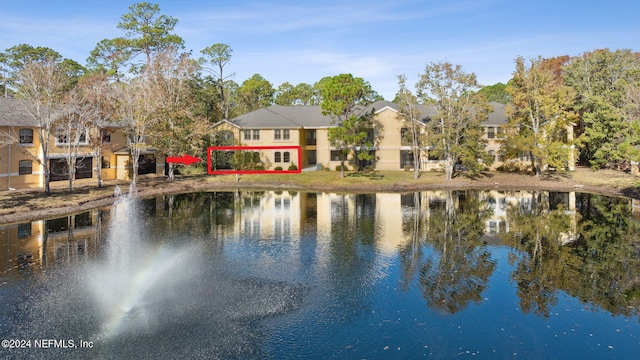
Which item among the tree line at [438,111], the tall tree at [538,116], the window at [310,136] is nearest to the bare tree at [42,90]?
the tree line at [438,111]

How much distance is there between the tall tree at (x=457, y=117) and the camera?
50906 millimetres

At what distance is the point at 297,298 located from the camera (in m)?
17.1

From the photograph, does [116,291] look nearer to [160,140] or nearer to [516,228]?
[516,228]

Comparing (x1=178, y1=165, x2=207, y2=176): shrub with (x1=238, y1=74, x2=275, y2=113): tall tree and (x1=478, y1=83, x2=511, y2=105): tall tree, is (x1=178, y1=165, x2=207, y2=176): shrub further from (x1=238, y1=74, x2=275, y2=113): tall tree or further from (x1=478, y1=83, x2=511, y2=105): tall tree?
(x1=478, y1=83, x2=511, y2=105): tall tree

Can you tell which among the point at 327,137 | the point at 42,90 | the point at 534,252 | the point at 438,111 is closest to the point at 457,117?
the point at 438,111

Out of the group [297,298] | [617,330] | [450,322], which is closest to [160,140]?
[297,298]

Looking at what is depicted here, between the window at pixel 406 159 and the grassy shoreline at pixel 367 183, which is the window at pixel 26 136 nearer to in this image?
the grassy shoreline at pixel 367 183

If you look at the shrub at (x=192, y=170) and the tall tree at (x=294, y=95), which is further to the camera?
the tall tree at (x=294, y=95)

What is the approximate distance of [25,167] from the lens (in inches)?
1628

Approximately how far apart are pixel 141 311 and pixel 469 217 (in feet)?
81.5

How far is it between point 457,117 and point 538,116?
32.2 ft

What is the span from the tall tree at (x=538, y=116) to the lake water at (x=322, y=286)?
1826cm

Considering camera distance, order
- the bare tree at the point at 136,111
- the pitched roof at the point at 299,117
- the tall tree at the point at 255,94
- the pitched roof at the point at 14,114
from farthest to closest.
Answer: the tall tree at the point at 255,94, the pitched roof at the point at 299,117, the bare tree at the point at 136,111, the pitched roof at the point at 14,114

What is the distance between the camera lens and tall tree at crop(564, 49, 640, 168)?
52.9m
